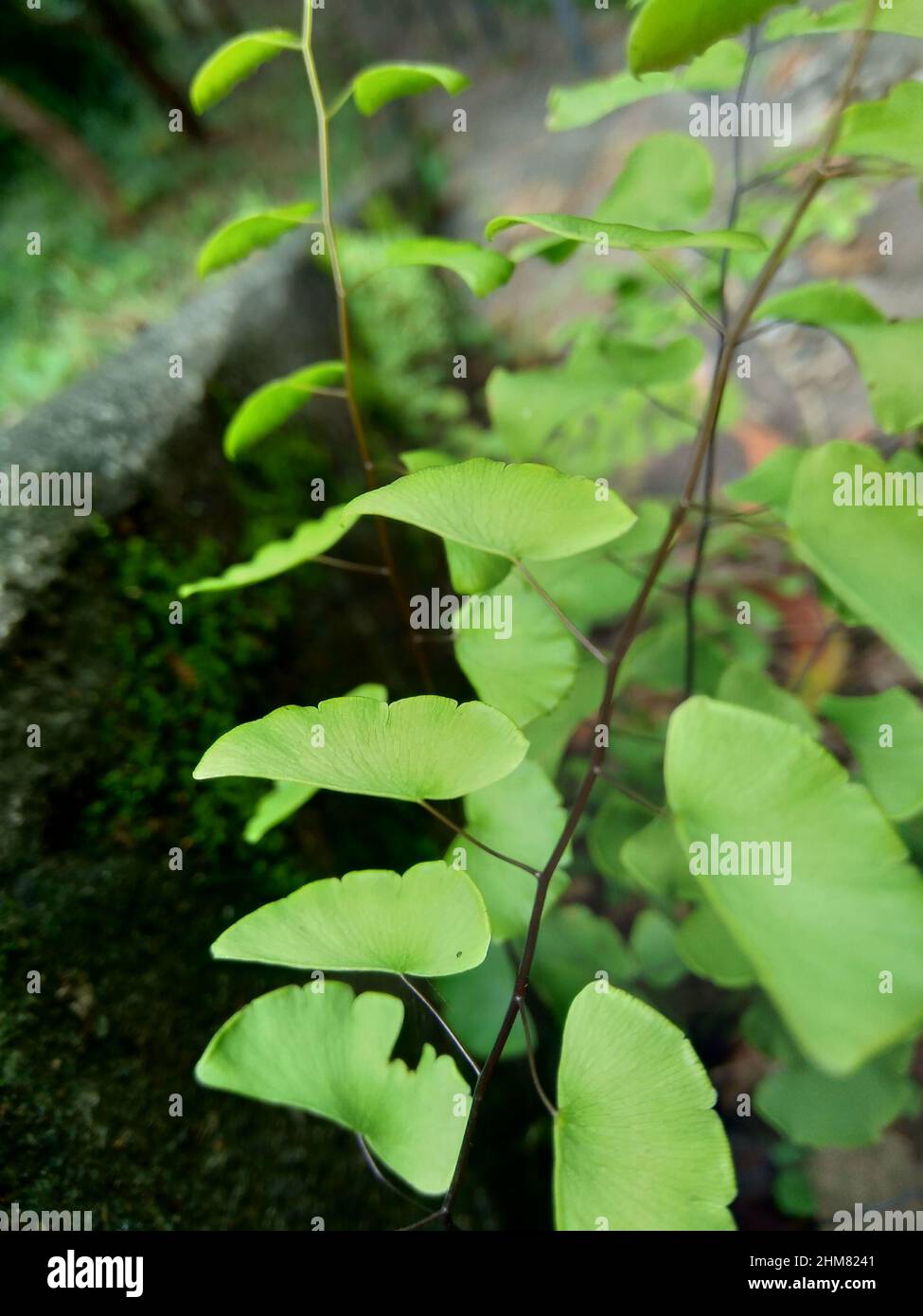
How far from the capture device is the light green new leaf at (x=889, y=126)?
1.53 feet

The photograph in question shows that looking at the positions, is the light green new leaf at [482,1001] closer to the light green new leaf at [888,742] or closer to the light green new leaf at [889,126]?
the light green new leaf at [888,742]

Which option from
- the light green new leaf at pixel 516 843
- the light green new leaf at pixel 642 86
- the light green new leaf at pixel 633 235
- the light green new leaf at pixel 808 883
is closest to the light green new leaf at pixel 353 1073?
the light green new leaf at pixel 516 843

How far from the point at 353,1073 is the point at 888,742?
505mm

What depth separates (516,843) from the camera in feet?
1.94

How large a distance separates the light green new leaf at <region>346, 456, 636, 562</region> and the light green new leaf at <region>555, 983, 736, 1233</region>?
10.3 inches

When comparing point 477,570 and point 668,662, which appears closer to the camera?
point 477,570

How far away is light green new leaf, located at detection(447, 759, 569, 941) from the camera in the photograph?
0.57 meters

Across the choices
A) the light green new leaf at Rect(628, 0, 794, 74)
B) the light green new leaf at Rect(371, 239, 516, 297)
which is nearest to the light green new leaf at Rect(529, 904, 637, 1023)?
the light green new leaf at Rect(371, 239, 516, 297)

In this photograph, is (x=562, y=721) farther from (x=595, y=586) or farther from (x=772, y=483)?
(x=772, y=483)

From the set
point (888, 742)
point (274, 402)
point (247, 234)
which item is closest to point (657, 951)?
point (888, 742)

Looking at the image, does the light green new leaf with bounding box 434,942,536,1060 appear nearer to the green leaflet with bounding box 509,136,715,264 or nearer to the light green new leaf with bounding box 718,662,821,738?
the light green new leaf with bounding box 718,662,821,738

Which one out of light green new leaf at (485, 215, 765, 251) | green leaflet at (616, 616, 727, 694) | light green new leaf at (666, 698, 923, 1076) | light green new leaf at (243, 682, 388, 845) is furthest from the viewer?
green leaflet at (616, 616, 727, 694)

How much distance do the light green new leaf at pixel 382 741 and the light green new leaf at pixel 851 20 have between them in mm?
459

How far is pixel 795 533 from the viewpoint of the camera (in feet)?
1.41
